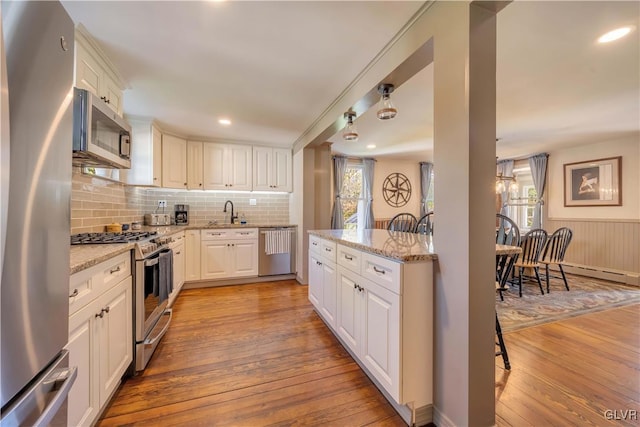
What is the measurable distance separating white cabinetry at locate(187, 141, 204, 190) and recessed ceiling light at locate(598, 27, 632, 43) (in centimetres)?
447

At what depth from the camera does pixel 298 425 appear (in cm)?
141

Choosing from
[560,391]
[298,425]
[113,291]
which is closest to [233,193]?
[113,291]

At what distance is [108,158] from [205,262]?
232 cm

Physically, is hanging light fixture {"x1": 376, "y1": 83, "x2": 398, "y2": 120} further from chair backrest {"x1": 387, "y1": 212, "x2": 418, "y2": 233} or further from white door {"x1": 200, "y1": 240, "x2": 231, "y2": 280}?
white door {"x1": 200, "y1": 240, "x2": 231, "y2": 280}

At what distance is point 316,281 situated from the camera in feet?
8.93

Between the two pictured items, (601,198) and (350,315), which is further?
(601,198)

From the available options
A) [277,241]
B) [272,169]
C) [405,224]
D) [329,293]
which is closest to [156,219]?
[277,241]

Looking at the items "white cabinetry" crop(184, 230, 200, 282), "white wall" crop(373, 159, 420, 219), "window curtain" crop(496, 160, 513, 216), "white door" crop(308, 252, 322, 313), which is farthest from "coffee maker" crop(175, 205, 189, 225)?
"window curtain" crop(496, 160, 513, 216)

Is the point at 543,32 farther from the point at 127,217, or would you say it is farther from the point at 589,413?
the point at 127,217

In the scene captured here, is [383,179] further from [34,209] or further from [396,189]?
[34,209]

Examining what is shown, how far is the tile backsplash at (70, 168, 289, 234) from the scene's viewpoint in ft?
7.50

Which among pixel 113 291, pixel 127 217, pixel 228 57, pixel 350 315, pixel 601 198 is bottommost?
pixel 350 315

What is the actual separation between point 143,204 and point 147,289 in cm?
245

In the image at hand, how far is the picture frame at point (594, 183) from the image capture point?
4344 millimetres
